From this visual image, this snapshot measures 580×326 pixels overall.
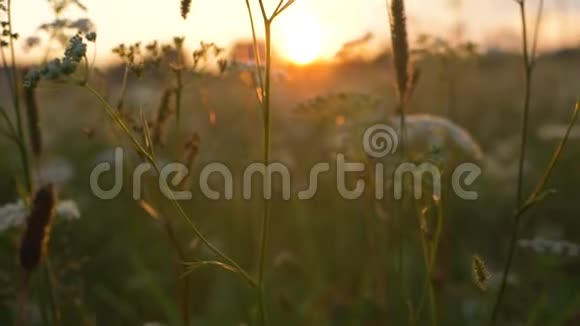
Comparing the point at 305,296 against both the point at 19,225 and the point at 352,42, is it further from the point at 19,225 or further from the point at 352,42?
the point at 19,225

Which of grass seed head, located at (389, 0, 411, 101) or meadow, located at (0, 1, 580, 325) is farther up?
grass seed head, located at (389, 0, 411, 101)

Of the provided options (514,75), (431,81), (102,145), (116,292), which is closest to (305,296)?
(116,292)

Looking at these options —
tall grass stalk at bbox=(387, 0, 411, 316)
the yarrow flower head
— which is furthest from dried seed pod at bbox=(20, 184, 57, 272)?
tall grass stalk at bbox=(387, 0, 411, 316)

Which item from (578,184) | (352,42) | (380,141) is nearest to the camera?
(380,141)

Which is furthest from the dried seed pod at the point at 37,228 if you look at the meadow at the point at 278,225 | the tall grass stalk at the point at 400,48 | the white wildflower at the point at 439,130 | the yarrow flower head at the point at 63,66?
the white wildflower at the point at 439,130

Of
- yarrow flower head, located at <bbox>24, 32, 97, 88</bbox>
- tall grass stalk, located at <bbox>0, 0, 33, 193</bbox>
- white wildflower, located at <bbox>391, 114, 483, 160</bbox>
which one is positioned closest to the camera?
yarrow flower head, located at <bbox>24, 32, 97, 88</bbox>

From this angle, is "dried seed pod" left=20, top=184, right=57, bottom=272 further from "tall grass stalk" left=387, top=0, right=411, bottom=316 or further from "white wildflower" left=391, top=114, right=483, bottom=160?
"white wildflower" left=391, top=114, right=483, bottom=160

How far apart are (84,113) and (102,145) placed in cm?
190

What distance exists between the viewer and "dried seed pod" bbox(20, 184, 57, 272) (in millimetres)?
2082

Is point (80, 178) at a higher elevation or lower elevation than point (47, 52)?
lower

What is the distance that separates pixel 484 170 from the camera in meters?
6.38

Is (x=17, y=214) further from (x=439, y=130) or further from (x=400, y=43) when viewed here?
(x=439, y=130)

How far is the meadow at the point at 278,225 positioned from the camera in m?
2.54

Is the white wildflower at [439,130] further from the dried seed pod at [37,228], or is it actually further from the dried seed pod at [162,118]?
the dried seed pod at [37,228]
